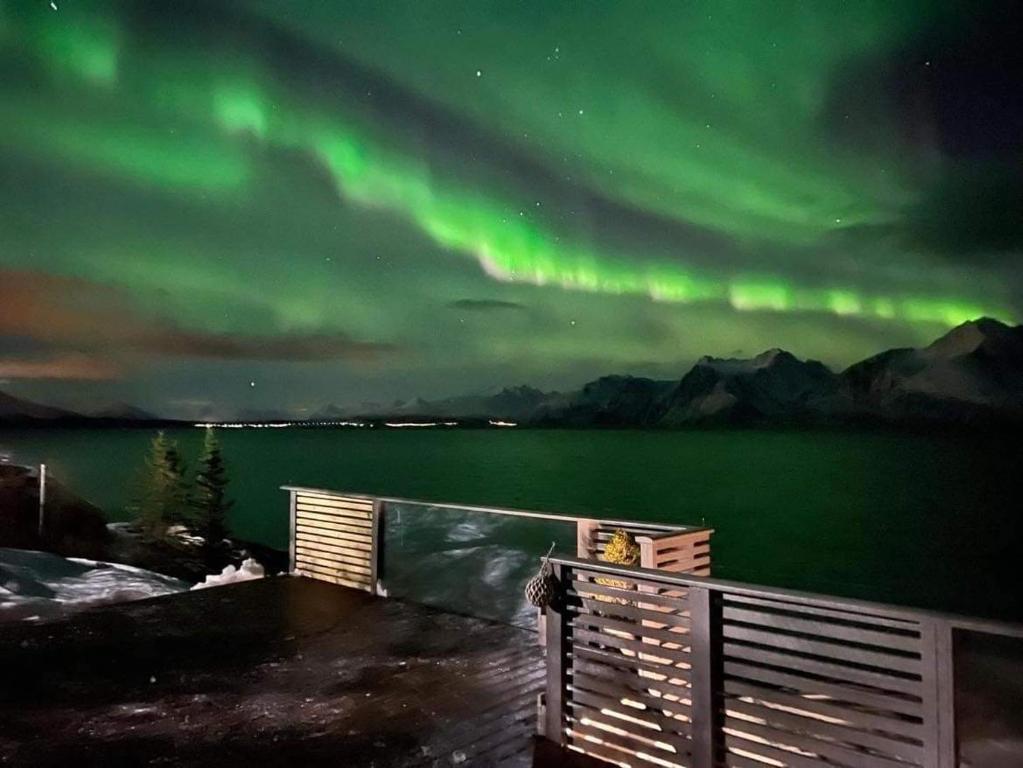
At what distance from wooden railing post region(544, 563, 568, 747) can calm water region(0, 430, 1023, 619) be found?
16.9 metres

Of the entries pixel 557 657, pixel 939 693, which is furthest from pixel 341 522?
pixel 939 693

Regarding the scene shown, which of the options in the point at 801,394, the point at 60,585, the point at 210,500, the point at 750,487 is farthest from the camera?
the point at 801,394

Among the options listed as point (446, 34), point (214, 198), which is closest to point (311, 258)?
point (214, 198)

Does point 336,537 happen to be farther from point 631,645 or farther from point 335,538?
point 631,645

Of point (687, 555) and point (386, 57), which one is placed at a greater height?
point (386, 57)

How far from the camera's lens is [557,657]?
339cm

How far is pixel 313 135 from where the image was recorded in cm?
2331

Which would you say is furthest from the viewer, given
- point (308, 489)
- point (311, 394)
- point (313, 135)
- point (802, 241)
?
point (802, 241)

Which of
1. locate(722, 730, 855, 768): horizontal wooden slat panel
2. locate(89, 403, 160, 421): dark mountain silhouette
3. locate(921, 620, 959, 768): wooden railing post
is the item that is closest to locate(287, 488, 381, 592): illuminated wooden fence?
locate(722, 730, 855, 768): horizontal wooden slat panel

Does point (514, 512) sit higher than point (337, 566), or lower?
higher

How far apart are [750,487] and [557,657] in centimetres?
5408

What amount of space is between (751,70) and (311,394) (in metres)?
32.6

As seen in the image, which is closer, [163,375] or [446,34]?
[446,34]

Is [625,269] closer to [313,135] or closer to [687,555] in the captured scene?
[313,135]
